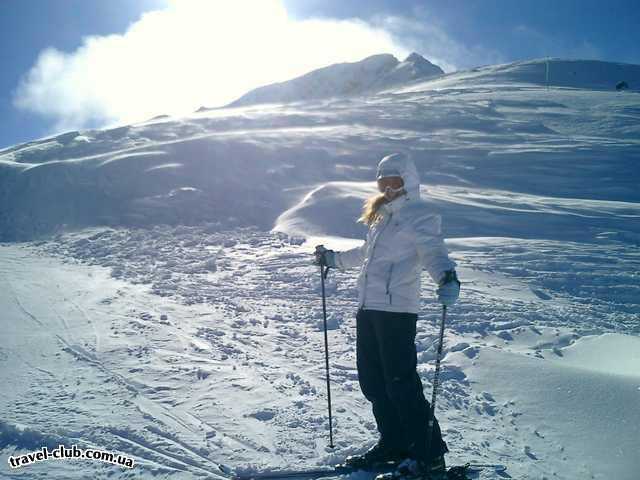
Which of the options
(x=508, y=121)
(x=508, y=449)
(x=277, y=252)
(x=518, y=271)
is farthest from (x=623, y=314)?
(x=508, y=121)

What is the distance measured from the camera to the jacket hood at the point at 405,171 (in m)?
3.43

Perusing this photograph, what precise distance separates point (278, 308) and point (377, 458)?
14.6 ft

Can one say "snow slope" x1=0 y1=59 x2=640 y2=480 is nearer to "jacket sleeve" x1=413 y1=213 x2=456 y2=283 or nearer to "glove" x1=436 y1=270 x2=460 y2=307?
"glove" x1=436 y1=270 x2=460 y2=307

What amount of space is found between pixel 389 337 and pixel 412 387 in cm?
37

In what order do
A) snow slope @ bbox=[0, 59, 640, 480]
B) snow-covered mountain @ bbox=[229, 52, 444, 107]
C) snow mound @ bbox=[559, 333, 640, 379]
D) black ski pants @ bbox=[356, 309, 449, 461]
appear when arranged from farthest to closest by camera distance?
snow-covered mountain @ bbox=[229, 52, 444, 107], snow mound @ bbox=[559, 333, 640, 379], snow slope @ bbox=[0, 59, 640, 480], black ski pants @ bbox=[356, 309, 449, 461]

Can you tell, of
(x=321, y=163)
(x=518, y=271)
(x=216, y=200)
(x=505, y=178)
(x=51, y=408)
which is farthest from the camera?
(x=321, y=163)

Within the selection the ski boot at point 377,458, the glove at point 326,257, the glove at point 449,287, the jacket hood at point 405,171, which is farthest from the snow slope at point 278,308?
the jacket hood at point 405,171

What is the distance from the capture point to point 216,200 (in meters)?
17.7

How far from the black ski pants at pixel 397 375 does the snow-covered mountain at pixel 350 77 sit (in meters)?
96.3

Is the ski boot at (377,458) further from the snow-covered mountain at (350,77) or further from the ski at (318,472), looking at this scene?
the snow-covered mountain at (350,77)

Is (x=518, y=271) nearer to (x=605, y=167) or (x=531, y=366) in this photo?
(x=531, y=366)

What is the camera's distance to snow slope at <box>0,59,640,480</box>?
160 inches

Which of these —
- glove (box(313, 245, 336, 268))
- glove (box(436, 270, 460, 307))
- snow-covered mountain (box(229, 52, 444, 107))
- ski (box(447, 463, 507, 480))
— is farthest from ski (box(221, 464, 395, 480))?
snow-covered mountain (box(229, 52, 444, 107))

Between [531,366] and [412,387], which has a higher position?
[412,387]
